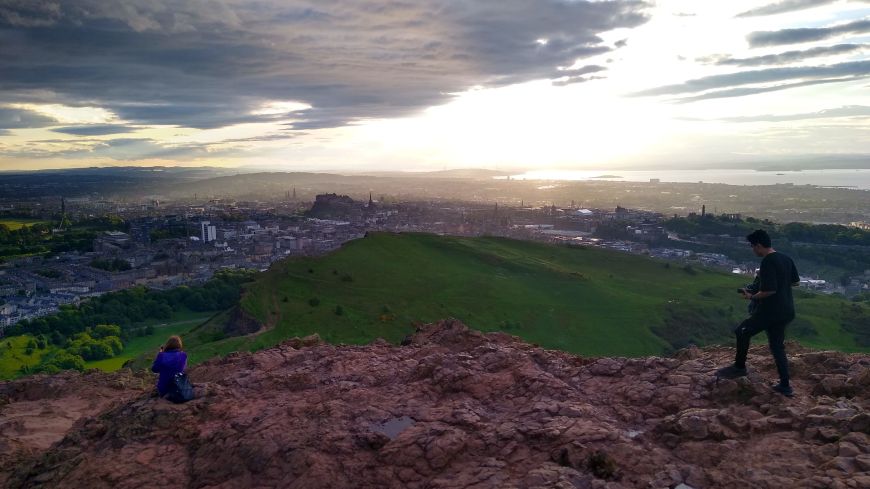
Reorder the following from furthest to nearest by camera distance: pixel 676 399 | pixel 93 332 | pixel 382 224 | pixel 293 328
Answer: pixel 382 224, pixel 93 332, pixel 293 328, pixel 676 399

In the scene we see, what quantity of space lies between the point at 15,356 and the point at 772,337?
115ft

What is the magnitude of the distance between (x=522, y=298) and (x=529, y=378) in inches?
1258

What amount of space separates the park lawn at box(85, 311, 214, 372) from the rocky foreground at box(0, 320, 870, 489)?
64.2ft

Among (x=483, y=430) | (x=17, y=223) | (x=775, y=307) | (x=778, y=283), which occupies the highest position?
(x=778, y=283)

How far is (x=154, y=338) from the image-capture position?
1316 inches

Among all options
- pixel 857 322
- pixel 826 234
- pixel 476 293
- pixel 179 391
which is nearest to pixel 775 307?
pixel 179 391

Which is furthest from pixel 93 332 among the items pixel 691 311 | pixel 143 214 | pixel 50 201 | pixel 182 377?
pixel 50 201

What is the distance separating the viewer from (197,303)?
134 ft

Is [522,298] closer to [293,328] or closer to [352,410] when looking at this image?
[293,328]

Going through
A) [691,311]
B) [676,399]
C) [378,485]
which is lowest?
[691,311]

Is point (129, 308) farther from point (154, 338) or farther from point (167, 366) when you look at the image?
point (167, 366)

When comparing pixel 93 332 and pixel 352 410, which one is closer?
pixel 352 410

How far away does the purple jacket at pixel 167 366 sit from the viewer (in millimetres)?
7895

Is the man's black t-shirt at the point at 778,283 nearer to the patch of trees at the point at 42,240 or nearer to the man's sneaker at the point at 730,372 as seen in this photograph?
the man's sneaker at the point at 730,372
